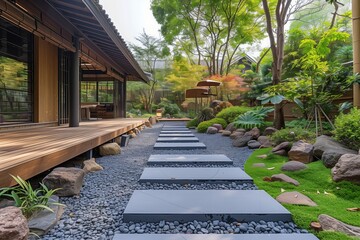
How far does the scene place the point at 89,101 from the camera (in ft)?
40.2

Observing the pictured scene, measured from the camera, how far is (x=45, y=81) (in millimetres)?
5527

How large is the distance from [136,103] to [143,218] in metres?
20.1

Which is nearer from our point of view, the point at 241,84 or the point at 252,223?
the point at 252,223

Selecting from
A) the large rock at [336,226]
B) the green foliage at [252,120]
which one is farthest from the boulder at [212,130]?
the large rock at [336,226]

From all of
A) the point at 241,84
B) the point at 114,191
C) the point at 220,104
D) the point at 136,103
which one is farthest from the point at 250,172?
the point at 136,103

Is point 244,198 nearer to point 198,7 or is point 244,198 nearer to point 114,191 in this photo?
point 114,191

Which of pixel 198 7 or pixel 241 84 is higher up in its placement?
pixel 198 7

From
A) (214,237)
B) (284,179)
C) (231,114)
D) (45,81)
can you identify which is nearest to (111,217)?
(214,237)

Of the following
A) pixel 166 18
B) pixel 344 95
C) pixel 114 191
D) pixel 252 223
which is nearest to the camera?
pixel 252 223

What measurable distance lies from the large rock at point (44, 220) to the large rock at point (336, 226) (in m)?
1.97

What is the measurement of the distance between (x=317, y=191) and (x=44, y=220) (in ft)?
8.47

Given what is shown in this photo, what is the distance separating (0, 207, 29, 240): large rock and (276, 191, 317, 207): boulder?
2035 mm

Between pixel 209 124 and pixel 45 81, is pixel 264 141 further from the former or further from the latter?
pixel 45 81

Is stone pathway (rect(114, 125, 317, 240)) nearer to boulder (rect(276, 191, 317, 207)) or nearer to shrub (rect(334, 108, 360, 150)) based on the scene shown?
boulder (rect(276, 191, 317, 207))
